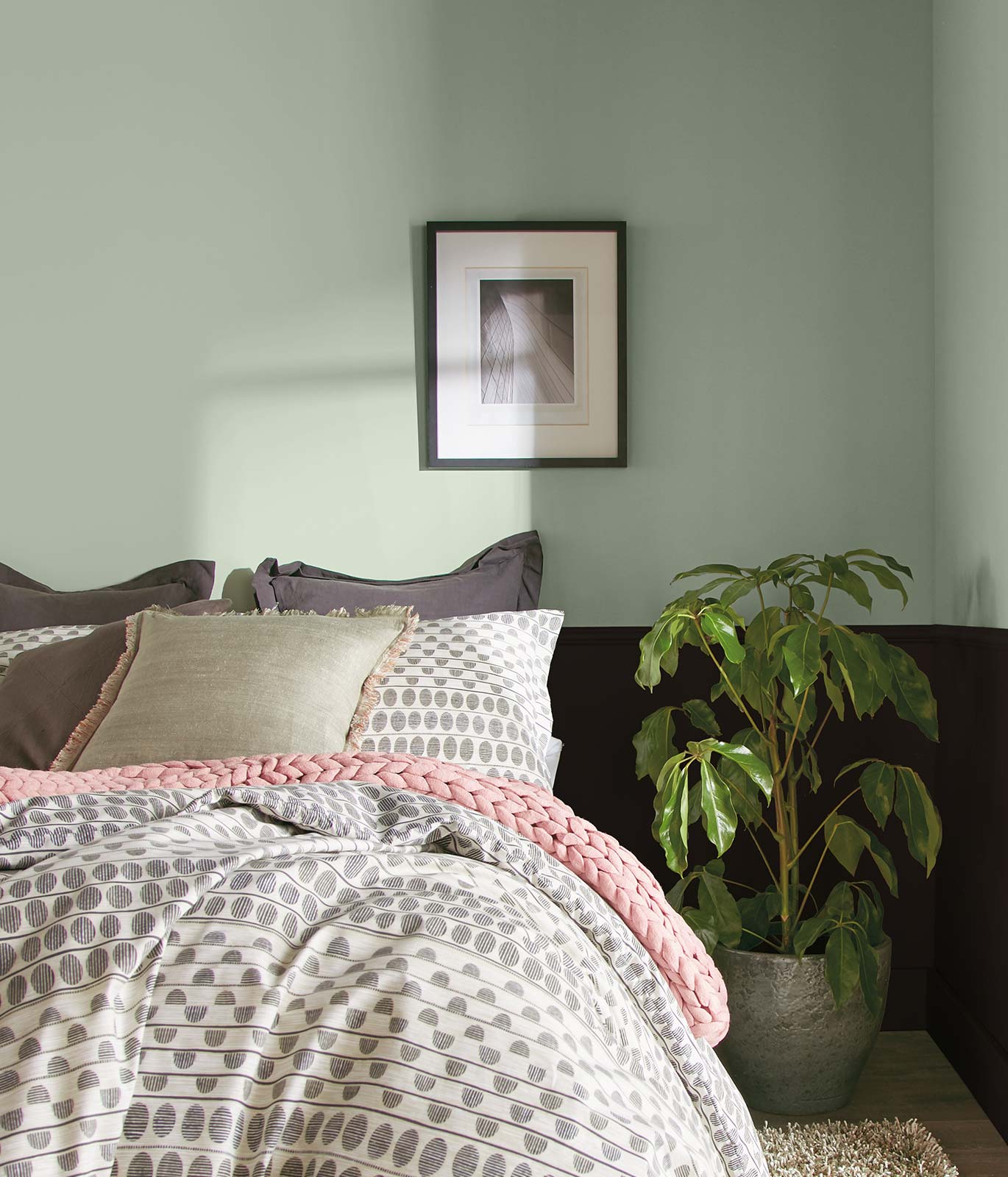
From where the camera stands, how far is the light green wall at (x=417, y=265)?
2.78 meters

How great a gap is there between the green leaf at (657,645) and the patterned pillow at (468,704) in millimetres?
228

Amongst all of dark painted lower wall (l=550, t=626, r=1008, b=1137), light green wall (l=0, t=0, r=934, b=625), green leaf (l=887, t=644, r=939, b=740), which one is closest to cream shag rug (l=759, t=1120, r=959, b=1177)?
dark painted lower wall (l=550, t=626, r=1008, b=1137)

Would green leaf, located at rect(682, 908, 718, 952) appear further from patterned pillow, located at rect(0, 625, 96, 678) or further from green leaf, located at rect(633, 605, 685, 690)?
patterned pillow, located at rect(0, 625, 96, 678)

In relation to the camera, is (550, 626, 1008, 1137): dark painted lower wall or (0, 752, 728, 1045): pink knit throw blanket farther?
(550, 626, 1008, 1137): dark painted lower wall

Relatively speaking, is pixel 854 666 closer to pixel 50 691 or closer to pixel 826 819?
pixel 826 819

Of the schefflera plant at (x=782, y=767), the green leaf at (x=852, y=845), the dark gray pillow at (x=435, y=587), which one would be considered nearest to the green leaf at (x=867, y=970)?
the schefflera plant at (x=782, y=767)

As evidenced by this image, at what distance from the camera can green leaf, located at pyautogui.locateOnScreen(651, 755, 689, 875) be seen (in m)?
2.16

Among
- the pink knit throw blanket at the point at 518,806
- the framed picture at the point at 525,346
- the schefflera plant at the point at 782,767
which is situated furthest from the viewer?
the framed picture at the point at 525,346

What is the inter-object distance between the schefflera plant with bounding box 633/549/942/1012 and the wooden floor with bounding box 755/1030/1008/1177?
0.87 ft

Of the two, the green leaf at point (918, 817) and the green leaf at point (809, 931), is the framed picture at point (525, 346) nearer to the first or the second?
the green leaf at point (918, 817)

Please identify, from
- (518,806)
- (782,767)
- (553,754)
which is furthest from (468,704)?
(782,767)

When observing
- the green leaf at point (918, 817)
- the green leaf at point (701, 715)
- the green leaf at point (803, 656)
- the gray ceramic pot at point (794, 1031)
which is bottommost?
the gray ceramic pot at point (794, 1031)

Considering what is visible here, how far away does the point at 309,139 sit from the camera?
2785mm

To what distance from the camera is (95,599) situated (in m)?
2.56
